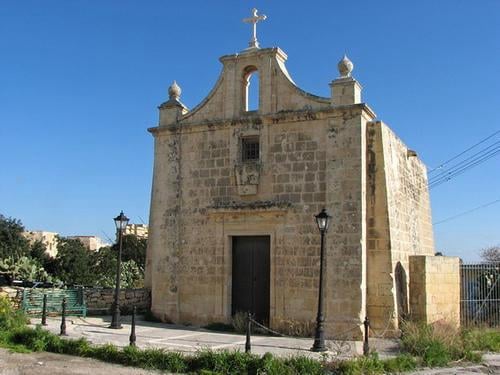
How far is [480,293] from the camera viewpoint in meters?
15.1

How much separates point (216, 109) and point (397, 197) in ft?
18.0

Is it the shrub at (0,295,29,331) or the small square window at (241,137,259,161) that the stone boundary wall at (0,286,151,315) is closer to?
the shrub at (0,295,29,331)

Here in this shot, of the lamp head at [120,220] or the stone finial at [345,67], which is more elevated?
→ the stone finial at [345,67]

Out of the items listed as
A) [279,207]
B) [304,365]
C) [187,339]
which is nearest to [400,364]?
[304,365]

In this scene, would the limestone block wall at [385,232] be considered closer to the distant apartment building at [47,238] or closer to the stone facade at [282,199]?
the stone facade at [282,199]

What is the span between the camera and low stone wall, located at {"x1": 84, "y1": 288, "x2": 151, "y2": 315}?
16.8m

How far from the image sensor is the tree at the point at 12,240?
75.7 feet

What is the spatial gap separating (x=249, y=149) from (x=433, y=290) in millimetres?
5942

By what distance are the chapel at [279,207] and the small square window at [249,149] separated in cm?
4

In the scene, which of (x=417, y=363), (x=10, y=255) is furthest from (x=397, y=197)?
(x=10, y=255)

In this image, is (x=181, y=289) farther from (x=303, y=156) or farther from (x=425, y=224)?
(x=425, y=224)

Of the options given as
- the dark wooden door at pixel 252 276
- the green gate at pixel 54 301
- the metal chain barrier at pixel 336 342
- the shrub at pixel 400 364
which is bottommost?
the shrub at pixel 400 364

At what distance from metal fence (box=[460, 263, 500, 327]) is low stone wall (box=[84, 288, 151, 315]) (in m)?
9.12

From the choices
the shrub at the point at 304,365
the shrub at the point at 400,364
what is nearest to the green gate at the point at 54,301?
the shrub at the point at 304,365
